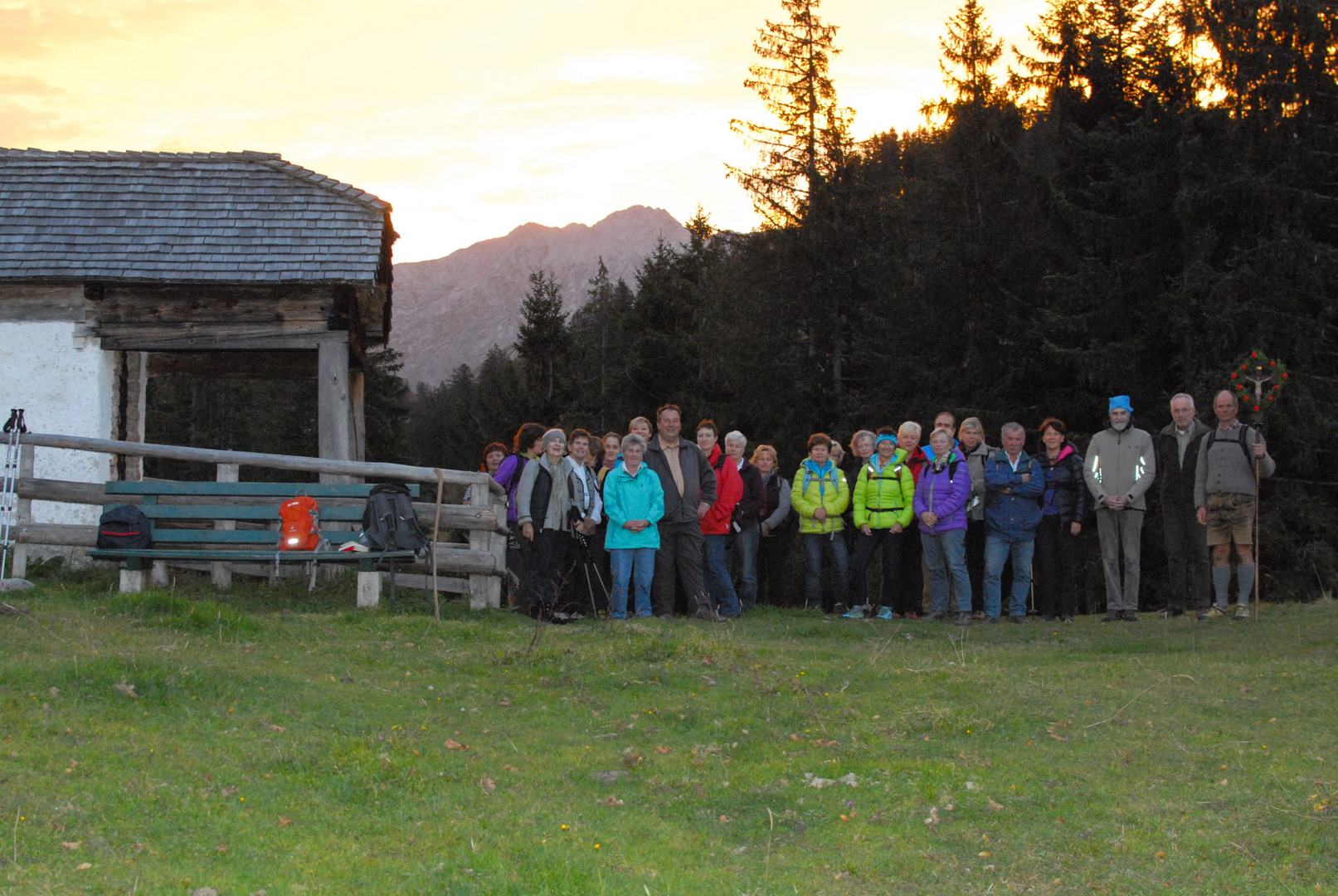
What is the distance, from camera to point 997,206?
27.8m

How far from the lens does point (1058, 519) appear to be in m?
12.4

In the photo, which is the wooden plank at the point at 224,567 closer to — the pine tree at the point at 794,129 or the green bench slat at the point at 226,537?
the green bench slat at the point at 226,537

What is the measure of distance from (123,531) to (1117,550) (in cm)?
958

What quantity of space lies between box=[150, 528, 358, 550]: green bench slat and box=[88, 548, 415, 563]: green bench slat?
0.18 metres

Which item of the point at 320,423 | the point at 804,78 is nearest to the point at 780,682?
the point at 320,423

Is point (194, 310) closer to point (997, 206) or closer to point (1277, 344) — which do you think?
point (1277, 344)

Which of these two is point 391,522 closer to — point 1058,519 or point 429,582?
point 429,582

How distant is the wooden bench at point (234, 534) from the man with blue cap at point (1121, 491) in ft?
22.5

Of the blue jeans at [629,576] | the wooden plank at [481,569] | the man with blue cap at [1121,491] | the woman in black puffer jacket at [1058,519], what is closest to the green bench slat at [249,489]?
the wooden plank at [481,569]

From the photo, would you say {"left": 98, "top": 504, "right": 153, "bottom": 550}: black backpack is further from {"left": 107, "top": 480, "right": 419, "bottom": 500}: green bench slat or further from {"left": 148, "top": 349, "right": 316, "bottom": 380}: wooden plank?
{"left": 148, "top": 349, "right": 316, "bottom": 380}: wooden plank

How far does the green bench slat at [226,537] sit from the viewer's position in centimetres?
1078

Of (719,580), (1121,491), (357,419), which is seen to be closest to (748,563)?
(719,580)

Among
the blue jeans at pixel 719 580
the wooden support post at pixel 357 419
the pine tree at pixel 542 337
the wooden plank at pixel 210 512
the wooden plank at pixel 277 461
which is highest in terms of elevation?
the pine tree at pixel 542 337

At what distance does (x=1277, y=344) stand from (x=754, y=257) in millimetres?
14335
